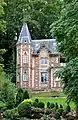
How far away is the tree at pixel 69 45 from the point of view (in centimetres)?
1479

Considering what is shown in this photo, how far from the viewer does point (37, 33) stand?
1879 inches

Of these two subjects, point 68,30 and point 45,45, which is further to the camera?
point 45,45

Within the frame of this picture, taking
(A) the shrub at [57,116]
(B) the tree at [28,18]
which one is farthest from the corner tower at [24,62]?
(A) the shrub at [57,116]

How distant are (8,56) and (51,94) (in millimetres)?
11199

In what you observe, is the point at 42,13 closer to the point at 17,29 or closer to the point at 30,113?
the point at 17,29

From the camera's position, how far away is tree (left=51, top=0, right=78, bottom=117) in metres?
14.8

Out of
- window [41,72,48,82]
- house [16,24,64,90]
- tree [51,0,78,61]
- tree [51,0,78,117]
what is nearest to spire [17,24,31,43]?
house [16,24,64,90]

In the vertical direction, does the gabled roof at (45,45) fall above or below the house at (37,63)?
above

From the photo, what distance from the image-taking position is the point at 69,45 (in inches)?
685

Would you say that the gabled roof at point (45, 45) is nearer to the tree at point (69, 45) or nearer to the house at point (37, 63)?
the house at point (37, 63)

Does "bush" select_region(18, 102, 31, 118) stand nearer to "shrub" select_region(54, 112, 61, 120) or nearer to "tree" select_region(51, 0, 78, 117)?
"shrub" select_region(54, 112, 61, 120)

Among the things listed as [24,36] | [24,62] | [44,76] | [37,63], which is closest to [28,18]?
[24,36]

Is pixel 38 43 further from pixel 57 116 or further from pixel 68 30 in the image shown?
pixel 68 30

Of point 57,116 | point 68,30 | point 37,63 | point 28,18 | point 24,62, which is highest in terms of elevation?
point 28,18
